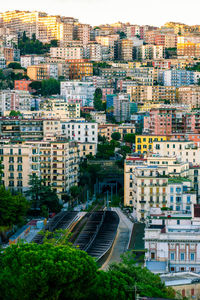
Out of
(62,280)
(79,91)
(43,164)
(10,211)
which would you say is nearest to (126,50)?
(79,91)

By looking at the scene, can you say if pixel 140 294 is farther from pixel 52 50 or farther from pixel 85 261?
pixel 52 50

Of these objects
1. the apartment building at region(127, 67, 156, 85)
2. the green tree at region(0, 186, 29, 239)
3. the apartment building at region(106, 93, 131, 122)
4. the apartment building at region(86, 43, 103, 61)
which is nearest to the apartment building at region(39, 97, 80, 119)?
the apartment building at region(106, 93, 131, 122)

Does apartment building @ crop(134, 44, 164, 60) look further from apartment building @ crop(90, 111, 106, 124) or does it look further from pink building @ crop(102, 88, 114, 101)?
apartment building @ crop(90, 111, 106, 124)

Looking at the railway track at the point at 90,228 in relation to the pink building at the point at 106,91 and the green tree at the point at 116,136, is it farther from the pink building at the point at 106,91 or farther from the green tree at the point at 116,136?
the pink building at the point at 106,91

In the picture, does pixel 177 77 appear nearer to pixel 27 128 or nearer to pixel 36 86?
pixel 36 86

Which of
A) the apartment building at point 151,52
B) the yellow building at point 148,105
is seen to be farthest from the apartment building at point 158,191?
the apartment building at point 151,52
